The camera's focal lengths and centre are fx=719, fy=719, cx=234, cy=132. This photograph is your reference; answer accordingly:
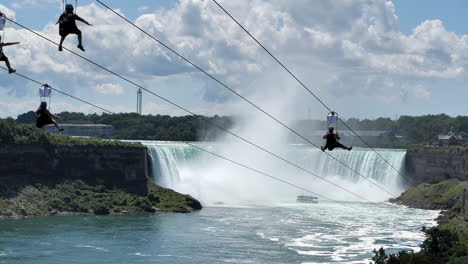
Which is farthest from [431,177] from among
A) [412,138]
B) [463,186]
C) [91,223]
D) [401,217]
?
[412,138]

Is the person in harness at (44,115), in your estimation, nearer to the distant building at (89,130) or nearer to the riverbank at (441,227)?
the riverbank at (441,227)

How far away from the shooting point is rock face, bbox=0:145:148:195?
236 ft

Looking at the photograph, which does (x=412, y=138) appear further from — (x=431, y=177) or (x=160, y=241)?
(x=160, y=241)

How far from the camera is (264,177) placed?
327 feet

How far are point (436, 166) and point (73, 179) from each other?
43.7 meters

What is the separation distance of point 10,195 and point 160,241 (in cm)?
2305

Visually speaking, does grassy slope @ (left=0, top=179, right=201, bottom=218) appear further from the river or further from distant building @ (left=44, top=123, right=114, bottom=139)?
distant building @ (left=44, top=123, right=114, bottom=139)

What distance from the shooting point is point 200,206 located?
7475cm

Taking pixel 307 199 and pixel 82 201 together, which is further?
pixel 307 199

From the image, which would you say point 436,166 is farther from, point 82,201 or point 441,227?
point 82,201

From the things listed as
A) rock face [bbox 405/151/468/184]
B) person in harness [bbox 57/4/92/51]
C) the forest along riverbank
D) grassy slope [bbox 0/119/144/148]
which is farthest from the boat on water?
person in harness [bbox 57/4/92/51]

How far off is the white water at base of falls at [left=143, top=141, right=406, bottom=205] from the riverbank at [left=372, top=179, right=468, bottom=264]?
8.40 meters

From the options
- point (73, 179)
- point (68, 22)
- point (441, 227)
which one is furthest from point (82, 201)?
point (68, 22)

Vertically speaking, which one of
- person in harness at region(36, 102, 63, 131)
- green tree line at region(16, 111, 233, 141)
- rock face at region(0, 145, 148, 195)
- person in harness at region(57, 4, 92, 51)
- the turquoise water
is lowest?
the turquoise water
